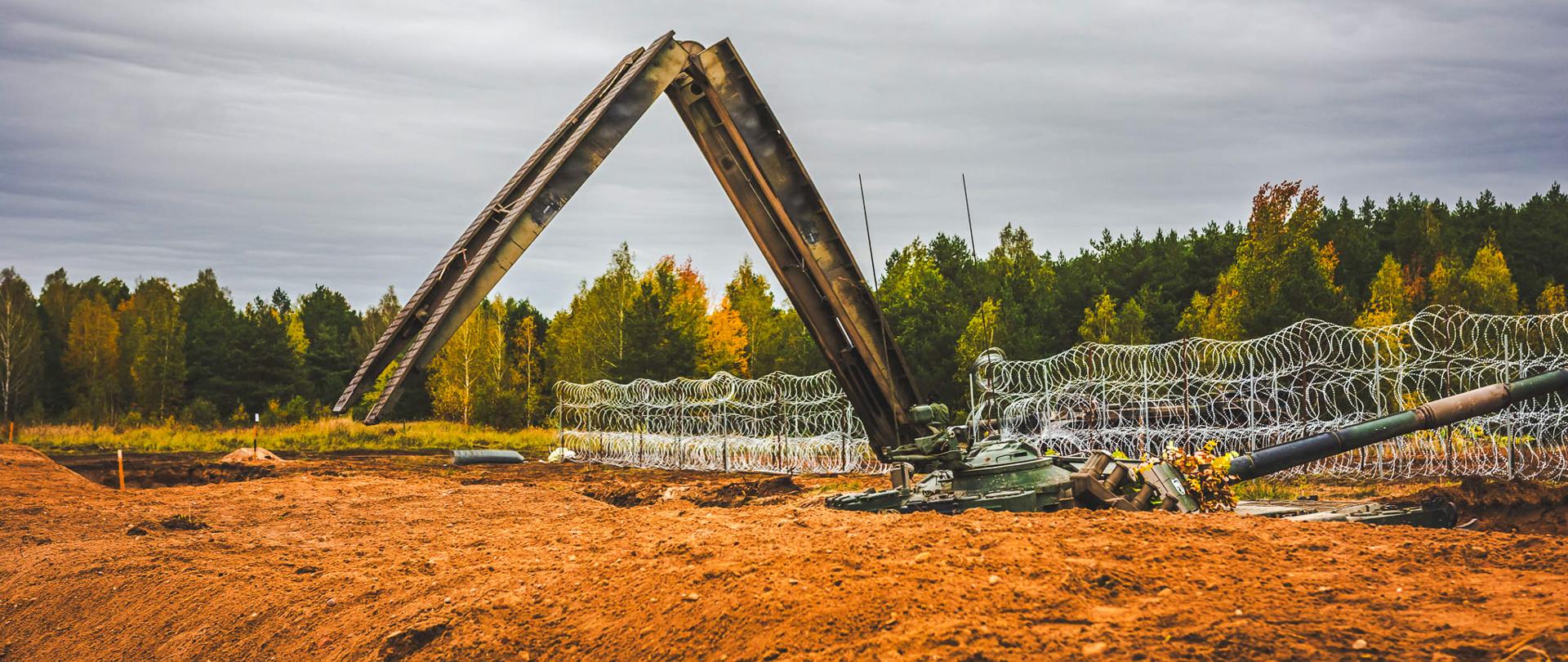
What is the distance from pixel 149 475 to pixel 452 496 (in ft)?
37.4

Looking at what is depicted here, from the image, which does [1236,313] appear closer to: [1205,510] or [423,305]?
[1205,510]

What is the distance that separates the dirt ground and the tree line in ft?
68.9

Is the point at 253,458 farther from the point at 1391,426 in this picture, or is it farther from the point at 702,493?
the point at 1391,426

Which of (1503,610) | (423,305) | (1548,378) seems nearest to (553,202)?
(423,305)

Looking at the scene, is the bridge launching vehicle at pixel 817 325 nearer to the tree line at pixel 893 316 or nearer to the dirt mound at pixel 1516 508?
the dirt mound at pixel 1516 508

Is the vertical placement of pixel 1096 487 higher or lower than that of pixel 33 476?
higher

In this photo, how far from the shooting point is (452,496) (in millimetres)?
15461

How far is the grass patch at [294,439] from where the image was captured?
3822 cm

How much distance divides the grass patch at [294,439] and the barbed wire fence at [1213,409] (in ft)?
23.6

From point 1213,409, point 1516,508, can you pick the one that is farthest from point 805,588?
point 1213,409

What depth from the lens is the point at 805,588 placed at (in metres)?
5.48

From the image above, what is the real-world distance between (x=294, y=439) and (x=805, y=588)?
4010cm

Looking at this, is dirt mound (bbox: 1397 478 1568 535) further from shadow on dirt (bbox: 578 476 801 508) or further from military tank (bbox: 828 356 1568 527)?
shadow on dirt (bbox: 578 476 801 508)

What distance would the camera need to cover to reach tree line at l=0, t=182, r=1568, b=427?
109 feet
